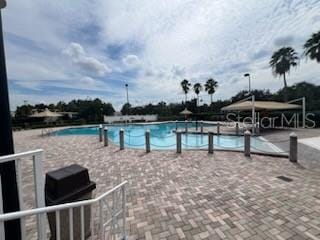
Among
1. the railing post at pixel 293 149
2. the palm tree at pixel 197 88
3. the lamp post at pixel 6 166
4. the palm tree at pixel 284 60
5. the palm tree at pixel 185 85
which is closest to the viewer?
the lamp post at pixel 6 166

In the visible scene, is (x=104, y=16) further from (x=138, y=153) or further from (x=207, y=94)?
(x=207, y=94)

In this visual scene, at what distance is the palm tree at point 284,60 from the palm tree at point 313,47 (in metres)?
5.36

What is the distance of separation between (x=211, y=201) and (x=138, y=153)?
15.0ft

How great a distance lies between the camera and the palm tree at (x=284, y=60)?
22.5 metres

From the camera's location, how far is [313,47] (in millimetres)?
16984

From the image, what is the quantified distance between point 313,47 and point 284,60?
19.5 feet

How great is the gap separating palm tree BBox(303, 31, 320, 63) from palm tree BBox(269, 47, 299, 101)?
536 centimetres

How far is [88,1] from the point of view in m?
5.79

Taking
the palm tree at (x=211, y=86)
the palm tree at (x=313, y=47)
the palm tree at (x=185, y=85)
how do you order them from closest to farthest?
the palm tree at (x=313, y=47) < the palm tree at (x=211, y=86) < the palm tree at (x=185, y=85)

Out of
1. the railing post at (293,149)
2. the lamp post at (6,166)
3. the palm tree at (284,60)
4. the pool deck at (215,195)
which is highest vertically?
the palm tree at (284,60)

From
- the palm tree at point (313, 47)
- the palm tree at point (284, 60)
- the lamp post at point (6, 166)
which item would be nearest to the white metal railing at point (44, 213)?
the lamp post at point (6, 166)

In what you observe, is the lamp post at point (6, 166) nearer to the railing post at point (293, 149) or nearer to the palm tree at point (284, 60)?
the railing post at point (293, 149)

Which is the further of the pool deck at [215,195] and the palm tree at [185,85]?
the palm tree at [185,85]

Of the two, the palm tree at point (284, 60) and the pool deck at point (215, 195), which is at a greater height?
the palm tree at point (284, 60)
